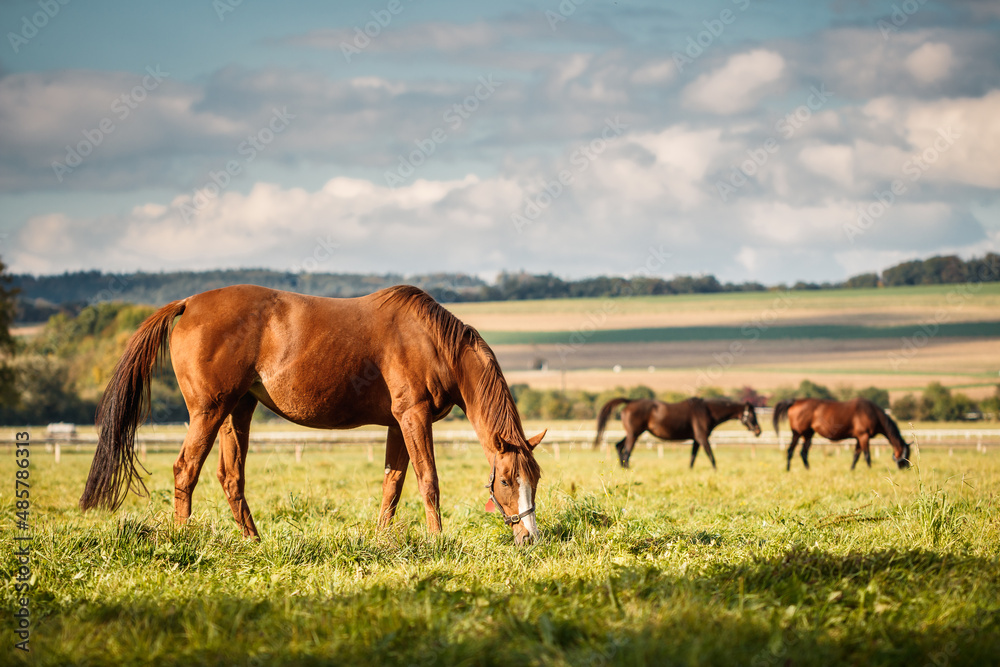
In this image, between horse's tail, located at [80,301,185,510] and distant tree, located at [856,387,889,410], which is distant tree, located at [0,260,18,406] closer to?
horse's tail, located at [80,301,185,510]

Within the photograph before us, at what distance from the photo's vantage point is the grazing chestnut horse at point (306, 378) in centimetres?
722

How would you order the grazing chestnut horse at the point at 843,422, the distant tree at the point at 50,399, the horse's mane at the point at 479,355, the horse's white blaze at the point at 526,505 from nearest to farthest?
1. the horse's white blaze at the point at 526,505
2. the horse's mane at the point at 479,355
3. the grazing chestnut horse at the point at 843,422
4. the distant tree at the point at 50,399

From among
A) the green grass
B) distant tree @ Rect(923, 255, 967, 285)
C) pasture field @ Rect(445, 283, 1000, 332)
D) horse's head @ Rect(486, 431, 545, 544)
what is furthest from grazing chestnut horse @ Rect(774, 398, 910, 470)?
distant tree @ Rect(923, 255, 967, 285)

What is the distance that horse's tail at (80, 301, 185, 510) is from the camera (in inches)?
279

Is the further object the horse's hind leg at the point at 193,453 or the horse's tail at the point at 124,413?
the horse's hind leg at the point at 193,453

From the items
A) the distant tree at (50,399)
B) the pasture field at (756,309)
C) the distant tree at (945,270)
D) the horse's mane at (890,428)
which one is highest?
the distant tree at (945,270)

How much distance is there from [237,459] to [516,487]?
296 cm

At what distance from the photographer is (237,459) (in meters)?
7.73

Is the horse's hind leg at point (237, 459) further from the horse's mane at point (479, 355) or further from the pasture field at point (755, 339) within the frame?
the pasture field at point (755, 339)

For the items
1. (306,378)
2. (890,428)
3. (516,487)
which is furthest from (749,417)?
(306,378)

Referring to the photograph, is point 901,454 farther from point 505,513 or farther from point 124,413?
point 124,413

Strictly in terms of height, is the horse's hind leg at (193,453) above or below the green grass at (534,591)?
above

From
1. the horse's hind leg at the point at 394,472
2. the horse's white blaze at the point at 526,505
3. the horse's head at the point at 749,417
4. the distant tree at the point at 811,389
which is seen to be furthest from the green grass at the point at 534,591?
the distant tree at the point at 811,389

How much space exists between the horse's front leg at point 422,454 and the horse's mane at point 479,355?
0.61m
